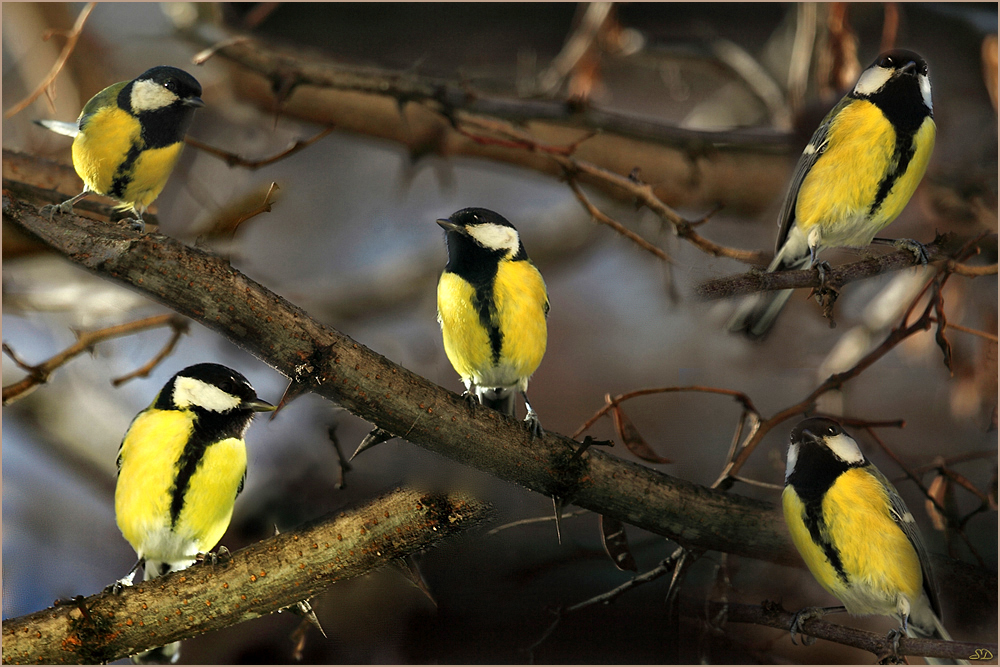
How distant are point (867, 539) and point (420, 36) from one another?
162 centimetres

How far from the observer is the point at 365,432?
4.43 ft

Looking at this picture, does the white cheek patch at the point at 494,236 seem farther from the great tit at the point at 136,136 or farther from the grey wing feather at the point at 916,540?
the grey wing feather at the point at 916,540

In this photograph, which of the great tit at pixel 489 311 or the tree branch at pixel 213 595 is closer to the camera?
the tree branch at pixel 213 595

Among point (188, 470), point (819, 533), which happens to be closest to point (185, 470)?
point (188, 470)

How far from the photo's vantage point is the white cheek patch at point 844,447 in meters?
1.29

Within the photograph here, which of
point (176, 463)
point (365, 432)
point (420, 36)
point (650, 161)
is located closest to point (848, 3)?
point (650, 161)

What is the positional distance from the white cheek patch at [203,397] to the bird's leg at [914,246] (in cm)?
136

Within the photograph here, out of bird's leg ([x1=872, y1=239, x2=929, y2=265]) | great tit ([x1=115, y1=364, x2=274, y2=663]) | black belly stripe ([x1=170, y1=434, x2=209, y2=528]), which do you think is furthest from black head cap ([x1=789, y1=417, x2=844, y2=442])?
black belly stripe ([x1=170, y1=434, x2=209, y2=528])

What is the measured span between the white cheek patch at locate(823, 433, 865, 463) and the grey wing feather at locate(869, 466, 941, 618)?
96 mm

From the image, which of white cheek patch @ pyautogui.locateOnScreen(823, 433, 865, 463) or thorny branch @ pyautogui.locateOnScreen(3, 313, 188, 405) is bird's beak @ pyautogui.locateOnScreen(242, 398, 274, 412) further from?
white cheek patch @ pyautogui.locateOnScreen(823, 433, 865, 463)

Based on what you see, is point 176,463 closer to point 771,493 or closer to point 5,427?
point 5,427

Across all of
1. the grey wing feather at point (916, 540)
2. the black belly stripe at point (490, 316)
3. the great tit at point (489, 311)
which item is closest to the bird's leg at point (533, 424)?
the great tit at point (489, 311)

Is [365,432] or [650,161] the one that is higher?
[650,161]

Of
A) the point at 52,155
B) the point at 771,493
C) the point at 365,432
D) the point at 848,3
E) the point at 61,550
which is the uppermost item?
the point at 848,3
